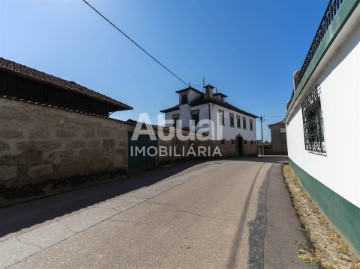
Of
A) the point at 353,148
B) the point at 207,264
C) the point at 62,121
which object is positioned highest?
the point at 62,121

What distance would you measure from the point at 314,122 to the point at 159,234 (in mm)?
4243

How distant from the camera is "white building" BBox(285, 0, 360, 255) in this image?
2692 millimetres

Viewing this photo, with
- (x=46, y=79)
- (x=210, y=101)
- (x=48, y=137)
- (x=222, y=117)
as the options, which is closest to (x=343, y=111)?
(x=48, y=137)

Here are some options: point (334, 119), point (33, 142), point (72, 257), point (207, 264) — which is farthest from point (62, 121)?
point (334, 119)

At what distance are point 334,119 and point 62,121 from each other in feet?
24.8

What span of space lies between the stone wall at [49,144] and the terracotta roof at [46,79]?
12.0ft

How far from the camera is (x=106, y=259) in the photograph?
282cm

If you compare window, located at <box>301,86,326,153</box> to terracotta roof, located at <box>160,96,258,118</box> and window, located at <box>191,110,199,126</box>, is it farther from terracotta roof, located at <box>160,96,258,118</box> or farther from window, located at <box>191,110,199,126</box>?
window, located at <box>191,110,199,126</box>

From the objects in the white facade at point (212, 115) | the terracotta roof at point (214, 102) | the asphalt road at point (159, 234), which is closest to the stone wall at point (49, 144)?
the asphalt road at point (159, 234)

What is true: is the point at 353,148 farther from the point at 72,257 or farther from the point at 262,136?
the point at 262,136

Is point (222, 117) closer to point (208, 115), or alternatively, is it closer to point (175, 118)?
point (208, 115)

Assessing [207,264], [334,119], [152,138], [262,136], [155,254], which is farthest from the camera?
[262,136]

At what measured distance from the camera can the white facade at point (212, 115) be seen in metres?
23.8

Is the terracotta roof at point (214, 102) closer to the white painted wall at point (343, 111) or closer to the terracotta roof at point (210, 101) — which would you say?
the terracotta roof at point (210, 101)
